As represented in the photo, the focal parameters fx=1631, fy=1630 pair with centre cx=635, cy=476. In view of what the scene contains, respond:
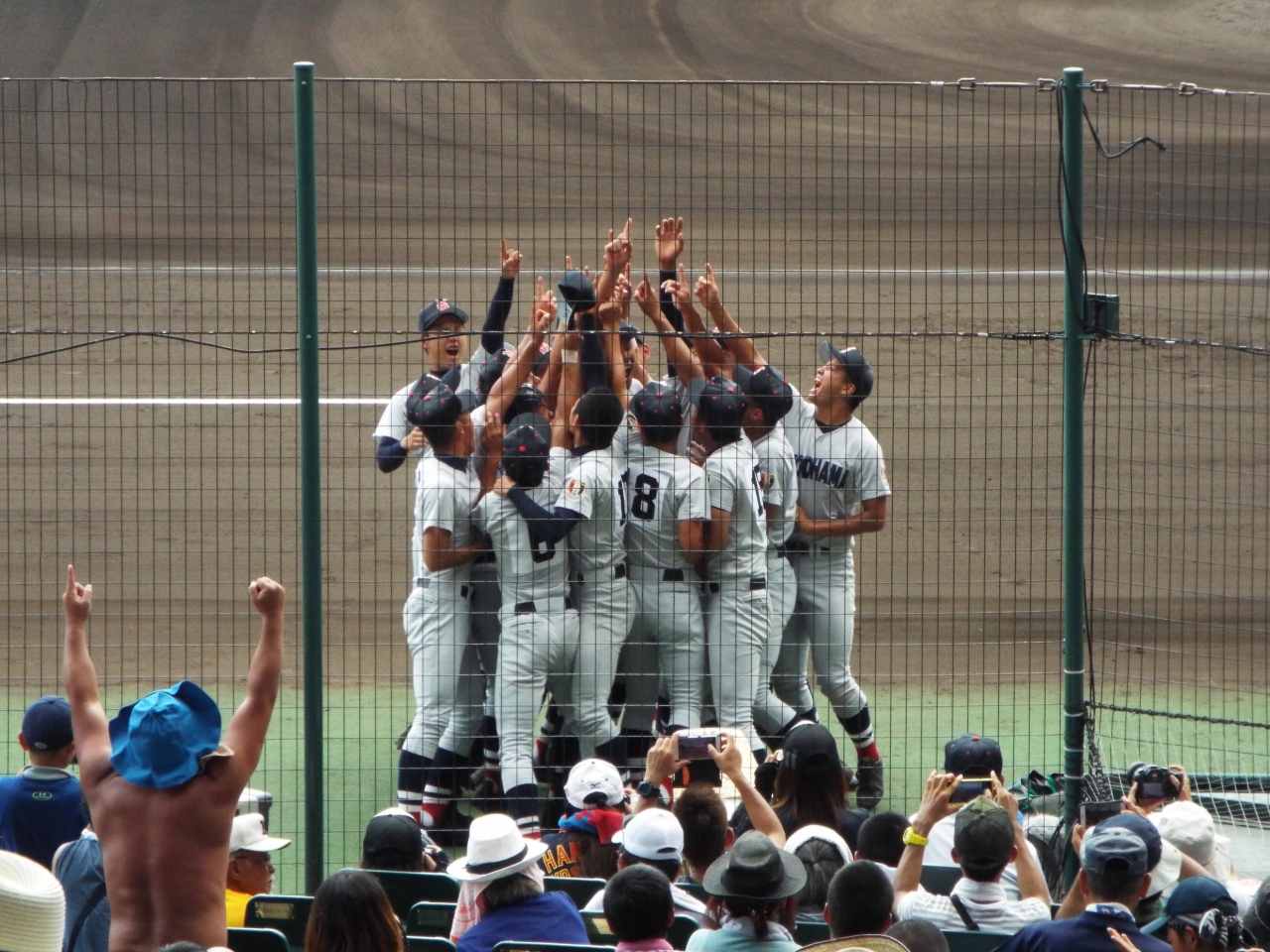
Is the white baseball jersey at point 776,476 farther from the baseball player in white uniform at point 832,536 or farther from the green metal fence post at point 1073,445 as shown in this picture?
the green metal fence post at point 1073,445

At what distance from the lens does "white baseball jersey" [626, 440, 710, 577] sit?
21.9ft

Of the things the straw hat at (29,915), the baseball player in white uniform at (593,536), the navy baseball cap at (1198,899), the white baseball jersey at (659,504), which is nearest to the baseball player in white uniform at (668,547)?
the white baseball jersey at (659,504)

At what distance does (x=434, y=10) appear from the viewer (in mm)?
19156

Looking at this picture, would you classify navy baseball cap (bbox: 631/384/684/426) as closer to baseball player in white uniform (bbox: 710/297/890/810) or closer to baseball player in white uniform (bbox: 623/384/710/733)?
baseball player in white uniform (bbox: 623/384/710/733)

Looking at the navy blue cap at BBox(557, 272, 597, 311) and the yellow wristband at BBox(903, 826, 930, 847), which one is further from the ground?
the navy blue cap at BBox(557, 272, 597, 311)

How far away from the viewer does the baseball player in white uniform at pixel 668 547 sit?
22.0 ft

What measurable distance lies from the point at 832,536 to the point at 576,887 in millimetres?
2592

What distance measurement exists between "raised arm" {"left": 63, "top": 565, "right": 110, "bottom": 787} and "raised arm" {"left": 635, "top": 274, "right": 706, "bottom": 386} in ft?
9.36

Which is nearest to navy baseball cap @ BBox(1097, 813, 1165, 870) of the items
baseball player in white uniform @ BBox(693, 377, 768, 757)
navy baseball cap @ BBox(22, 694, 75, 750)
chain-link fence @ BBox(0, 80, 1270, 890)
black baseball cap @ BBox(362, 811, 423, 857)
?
chain-link fence @ BBox(0, 80, 1270, 890)

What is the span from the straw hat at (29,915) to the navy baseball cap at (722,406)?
3727 millimetres

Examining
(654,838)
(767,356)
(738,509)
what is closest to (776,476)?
(738,509)

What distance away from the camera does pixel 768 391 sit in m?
6.78

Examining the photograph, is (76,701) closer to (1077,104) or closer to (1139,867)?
(1139,867)

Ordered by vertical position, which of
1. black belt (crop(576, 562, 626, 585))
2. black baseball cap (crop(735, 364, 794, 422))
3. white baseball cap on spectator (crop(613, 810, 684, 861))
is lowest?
white baseball cap on spectator (crop(613, 810, 684, 861))
